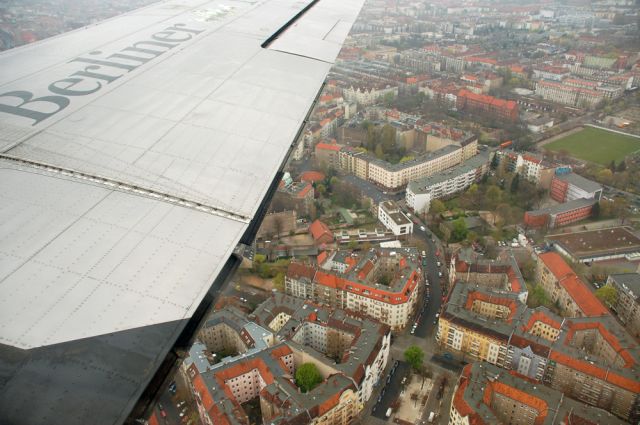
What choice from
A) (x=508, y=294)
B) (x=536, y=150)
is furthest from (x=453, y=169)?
(x=508, y=294)

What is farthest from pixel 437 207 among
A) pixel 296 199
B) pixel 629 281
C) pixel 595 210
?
pixel 629 281

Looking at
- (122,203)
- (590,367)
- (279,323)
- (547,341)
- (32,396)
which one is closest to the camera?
(32,396)

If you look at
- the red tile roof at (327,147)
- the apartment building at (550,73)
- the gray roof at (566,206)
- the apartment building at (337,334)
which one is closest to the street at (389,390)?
the apartment building at (337,334)

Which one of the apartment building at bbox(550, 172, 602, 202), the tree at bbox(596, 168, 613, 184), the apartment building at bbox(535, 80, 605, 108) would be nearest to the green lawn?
the tree at bbox(596, 168, 613, 184)

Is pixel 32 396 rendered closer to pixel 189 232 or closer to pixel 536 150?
pixel 189 232

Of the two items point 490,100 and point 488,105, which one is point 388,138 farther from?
point 490,100
